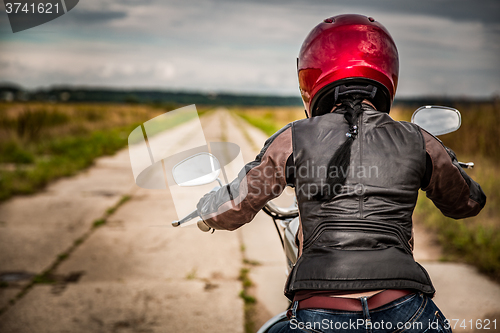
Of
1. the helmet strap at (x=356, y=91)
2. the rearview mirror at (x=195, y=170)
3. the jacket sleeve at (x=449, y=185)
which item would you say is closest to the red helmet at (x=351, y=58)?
the helmet strap at (x=356, y=91)

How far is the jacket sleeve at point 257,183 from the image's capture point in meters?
1.37

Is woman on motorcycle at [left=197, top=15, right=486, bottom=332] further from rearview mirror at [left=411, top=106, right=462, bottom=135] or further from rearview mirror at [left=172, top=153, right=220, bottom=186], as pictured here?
rearview mirror at [left=411, top=106, right=462, bottom=135]

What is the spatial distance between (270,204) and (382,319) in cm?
73

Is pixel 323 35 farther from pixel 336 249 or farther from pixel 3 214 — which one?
pixel 3 214

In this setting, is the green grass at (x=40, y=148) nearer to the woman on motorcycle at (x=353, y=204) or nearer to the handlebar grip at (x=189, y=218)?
the handlebar grip at (x=189, y=218)

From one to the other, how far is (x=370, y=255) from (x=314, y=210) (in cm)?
22

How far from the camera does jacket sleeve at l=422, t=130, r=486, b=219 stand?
137 centimetres

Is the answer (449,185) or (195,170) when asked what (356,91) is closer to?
(449,185)

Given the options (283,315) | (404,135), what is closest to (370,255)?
(404,135)

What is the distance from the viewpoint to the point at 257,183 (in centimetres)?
137

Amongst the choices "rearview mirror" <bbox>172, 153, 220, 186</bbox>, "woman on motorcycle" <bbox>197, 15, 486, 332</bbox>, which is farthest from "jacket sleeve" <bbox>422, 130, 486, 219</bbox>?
"rearview mirror" <bbox>172, 153, 220, 186</bbox>

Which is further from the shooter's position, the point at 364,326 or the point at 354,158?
the point at 354,158

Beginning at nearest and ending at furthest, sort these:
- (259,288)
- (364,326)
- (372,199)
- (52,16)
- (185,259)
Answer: (364,326), (372,199), (52,16), (259,288), (185,259)

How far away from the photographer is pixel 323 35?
162 centimetres
